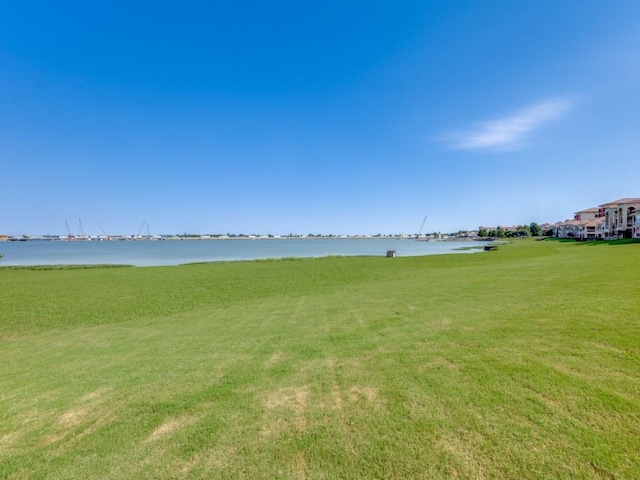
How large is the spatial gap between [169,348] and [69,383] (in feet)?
6.78

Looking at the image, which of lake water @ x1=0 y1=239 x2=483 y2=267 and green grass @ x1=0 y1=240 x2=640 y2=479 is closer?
green grass @ x1=0 y1=240 x2=640 y2=479

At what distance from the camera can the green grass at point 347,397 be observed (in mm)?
3107

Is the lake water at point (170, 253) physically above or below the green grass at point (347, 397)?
below

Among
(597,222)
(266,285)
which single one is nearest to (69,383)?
(266,285)

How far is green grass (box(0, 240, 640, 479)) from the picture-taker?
3.11 m

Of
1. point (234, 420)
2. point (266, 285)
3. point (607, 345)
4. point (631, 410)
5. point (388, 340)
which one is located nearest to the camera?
point (631, 410)

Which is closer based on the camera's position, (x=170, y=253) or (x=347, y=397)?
(x=347, y=397)

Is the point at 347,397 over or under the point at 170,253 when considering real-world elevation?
over

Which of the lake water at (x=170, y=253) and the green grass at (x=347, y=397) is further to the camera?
the lake water at (x=170, y=253)

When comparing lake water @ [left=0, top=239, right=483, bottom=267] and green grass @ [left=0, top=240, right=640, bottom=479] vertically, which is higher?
green grass @ [left=0, top=240, right=640, bottom=479]

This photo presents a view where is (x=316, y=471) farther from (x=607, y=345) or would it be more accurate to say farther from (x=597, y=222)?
(x=597, y=222)

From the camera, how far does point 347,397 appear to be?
171 inches

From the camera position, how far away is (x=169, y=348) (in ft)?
24.0

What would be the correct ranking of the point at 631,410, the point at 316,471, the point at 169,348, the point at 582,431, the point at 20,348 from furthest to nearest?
the point at 20,348 < the point at 169,348 < the point at 631,410 < the point at 582,431 < the point at 316,471
